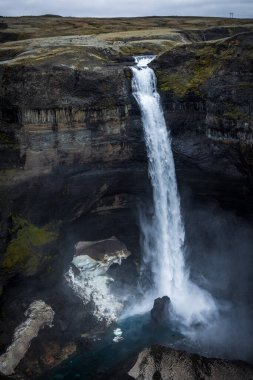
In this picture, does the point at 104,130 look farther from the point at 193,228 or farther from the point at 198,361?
the point at 198,361

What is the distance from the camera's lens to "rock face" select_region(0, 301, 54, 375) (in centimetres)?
2600

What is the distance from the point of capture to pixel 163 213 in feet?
112

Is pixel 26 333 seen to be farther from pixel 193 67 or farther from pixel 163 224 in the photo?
pixel 193 67

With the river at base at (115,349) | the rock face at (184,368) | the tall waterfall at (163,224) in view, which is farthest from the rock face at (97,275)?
the rock face at (184,368)

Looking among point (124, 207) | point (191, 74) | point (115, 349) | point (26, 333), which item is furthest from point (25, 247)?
point (191, 74)

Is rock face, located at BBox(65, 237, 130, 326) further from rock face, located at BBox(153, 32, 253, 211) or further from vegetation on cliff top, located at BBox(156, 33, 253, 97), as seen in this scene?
vegetation on cliff top, located at BBox(156, 33, 253, 97)

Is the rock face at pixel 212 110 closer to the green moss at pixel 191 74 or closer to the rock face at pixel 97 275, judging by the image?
the green moss at pixel 191 74

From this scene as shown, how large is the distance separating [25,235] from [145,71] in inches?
636

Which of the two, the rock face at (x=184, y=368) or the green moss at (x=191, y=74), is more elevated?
Result: the green moss at (x=191, y=74)

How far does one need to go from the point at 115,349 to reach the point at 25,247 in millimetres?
10042

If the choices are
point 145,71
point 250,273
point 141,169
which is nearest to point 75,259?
point 141,169

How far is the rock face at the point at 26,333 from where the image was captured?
26000 millimetres

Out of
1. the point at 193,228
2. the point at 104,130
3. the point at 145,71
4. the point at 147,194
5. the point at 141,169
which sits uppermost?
the point at 145,71

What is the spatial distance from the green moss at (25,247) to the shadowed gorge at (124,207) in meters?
0.09
